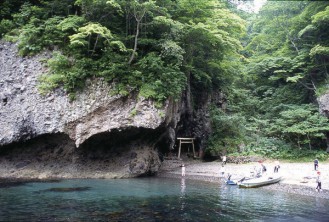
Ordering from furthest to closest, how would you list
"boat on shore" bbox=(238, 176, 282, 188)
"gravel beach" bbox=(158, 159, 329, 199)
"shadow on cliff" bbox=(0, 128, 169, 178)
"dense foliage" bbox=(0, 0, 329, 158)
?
"shadow on cliff" bbox=(0, 128, 169, 178) < "dense foliage" bbox=(0, 0, 329, 158) < "boat on shore" bbox=(238, 176, 282, 188) < "gravel beach" bbox=(158, 159, 329, 199)

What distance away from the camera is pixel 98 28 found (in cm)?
1939

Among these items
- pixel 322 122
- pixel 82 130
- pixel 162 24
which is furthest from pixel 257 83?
pixel 82 130

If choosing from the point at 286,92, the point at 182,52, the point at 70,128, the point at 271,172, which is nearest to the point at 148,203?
the point at 70,128

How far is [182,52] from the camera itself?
73.2ft

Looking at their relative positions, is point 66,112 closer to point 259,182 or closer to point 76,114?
point 76,114

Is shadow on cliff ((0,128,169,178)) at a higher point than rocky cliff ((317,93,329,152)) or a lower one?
lower

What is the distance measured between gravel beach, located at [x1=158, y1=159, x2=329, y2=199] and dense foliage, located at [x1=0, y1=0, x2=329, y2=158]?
2.97 meters

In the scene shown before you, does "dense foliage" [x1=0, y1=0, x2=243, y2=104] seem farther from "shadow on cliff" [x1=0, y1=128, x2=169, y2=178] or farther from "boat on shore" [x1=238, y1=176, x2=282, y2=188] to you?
"boat on shore" [x1=238, y1=176, x2=282, y2=188]

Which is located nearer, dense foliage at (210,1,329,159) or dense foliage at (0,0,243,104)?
dense foliage at (0,0,243,104)

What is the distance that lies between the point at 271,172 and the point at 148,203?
12.9 metres

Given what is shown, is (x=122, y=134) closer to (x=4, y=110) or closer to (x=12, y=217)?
(x=4, y=110)

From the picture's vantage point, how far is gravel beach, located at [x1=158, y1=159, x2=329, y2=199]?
1996cm

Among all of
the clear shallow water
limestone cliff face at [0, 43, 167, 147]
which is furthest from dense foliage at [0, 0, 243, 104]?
the clear shallow water

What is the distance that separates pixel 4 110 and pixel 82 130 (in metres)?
6.48
